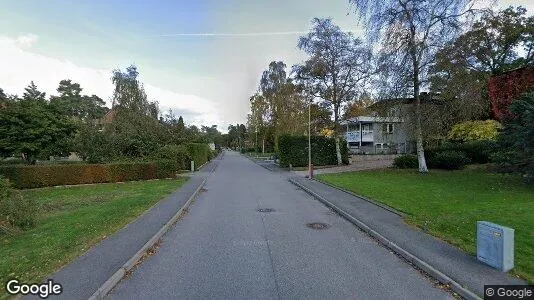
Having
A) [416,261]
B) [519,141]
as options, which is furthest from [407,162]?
[416,261]

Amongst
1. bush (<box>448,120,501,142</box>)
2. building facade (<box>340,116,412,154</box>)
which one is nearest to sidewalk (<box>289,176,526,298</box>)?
bush (<box>448,120,501,142</box>)

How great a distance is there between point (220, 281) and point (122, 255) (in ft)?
8.11

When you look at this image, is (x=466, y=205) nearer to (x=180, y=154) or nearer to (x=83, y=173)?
(x=83, y=173)

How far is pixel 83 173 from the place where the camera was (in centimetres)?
2295

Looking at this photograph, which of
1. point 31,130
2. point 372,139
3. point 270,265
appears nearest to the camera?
point 270,265

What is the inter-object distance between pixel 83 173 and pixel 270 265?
1972cm

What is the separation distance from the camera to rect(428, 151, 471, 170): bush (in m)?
27.0

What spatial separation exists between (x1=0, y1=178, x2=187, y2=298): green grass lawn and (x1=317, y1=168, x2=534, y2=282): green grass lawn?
26.5ft

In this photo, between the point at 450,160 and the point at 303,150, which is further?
the point at 303,150

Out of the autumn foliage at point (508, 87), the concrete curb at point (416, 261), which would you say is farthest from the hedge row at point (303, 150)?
the concrete curb at point (416, 261)

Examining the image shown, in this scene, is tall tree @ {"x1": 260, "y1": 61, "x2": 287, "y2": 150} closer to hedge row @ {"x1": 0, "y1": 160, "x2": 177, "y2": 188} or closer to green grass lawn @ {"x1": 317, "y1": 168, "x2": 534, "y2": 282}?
hedge row @ {"x1": 0, "y1": 160, "x2": 177, "y2": 188}

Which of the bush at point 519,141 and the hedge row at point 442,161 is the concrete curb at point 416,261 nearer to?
the bush at point 519,141

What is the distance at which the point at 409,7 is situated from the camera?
24.8 meters

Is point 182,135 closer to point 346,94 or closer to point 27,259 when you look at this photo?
point 346,94
